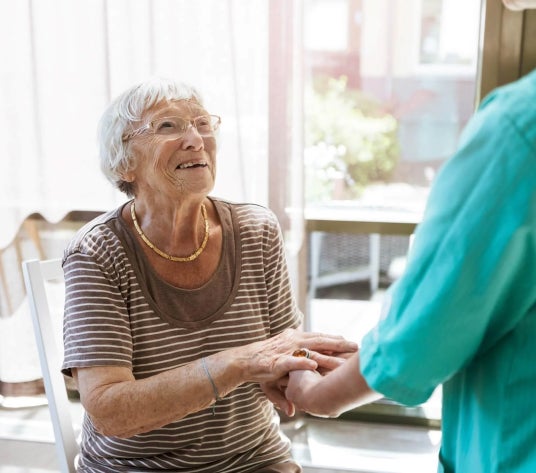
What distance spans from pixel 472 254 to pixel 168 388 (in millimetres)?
811

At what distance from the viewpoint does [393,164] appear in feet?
8.87

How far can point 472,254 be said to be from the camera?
74 centimetres

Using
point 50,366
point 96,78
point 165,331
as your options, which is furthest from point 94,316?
point 96,78

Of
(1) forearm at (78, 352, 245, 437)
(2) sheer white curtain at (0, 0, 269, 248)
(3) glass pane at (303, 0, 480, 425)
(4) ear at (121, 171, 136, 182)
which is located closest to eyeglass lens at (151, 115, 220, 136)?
(4) ear at (121, 171, 136, 182)

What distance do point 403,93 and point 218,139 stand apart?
114 centimetres

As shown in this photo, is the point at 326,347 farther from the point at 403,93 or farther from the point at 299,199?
the point at 403,93

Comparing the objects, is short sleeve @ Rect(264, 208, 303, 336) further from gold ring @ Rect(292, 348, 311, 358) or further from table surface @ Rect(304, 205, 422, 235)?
table surface @ Rect(304, 205, 422, 235)

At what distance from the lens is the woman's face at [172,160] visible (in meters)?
1.58

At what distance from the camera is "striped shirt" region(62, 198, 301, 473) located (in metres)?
1.46

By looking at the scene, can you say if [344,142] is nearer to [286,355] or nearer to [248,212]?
[248,212]

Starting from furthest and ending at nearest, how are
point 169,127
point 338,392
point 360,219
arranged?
point 360,219, point 169,127, point 338,392

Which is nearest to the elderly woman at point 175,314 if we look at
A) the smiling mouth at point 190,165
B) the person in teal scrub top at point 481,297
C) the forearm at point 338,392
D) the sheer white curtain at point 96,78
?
the smiling mouth at point 190,165

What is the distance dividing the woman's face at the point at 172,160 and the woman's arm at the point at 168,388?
385 millimetres

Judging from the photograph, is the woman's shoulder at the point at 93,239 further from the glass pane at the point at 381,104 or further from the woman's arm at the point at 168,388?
the glass pane at the point at 381,104
